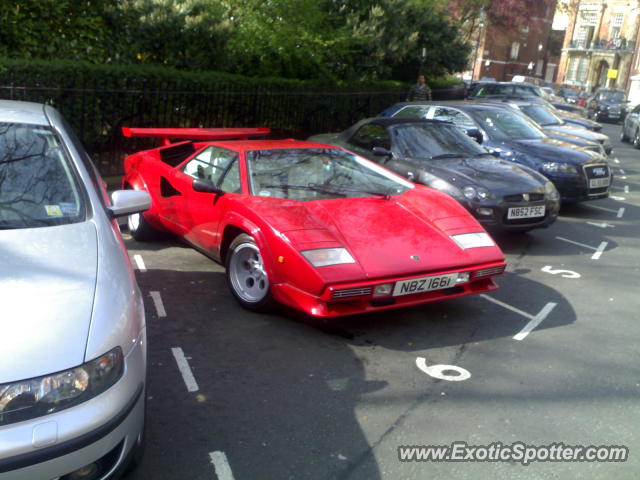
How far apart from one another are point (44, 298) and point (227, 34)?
35.9ft

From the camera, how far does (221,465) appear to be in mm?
3213

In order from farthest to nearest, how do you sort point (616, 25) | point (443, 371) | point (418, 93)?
point (616, 25) → point (418, 93) → point (443, 371)

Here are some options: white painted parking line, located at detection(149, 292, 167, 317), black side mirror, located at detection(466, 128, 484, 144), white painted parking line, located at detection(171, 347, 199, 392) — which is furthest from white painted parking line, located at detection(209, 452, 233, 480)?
black side mirror, located at detection(466, 128, 484, 144)

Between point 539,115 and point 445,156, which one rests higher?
point 539,115

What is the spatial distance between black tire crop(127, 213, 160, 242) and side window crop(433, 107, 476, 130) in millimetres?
5239

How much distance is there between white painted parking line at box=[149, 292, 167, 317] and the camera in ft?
16.9

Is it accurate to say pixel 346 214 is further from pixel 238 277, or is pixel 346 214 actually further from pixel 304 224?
pixel 238 277

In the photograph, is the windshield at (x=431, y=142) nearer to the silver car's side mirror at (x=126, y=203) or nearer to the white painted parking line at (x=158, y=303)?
the white painted parking line at (x=158, y=303)

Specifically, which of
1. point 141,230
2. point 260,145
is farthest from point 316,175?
point 141,230

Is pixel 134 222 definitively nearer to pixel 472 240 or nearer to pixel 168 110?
pixel 472 240

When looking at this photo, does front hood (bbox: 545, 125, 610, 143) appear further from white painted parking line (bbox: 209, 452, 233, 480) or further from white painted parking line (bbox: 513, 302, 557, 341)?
white painted parking line (bbox: 209, 452, 233, 480)

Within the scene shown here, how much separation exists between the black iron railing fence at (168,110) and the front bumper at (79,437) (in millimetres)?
7547

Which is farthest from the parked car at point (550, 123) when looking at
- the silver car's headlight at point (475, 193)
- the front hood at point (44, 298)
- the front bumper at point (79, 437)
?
the front bumper at point (79, 437)

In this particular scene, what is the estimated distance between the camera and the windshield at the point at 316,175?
5.55m
